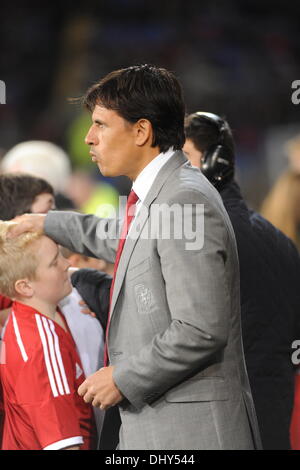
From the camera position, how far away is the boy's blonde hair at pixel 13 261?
2.44m

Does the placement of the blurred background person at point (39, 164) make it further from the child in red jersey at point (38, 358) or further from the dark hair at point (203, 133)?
the child in red jersey at point (38, 358)

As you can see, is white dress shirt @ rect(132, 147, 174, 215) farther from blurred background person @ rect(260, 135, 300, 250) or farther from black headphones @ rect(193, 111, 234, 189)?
blurred background person @ rect(260, 135, 300, 250)

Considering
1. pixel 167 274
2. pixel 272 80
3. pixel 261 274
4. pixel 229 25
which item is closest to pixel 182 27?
pixel 229 25

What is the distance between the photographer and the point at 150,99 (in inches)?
82.0

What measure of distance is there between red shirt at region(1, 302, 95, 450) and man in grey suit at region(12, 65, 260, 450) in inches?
10.4

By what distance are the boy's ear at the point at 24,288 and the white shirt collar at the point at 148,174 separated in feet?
1.79

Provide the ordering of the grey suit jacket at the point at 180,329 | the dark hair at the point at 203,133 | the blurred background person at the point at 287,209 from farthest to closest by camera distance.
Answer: the blurred background person at the point at 287,209 < the dark hair at the point at 203,133 < the grey suit jacket at the point at 180,329

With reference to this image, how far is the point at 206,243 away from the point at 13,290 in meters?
0.79

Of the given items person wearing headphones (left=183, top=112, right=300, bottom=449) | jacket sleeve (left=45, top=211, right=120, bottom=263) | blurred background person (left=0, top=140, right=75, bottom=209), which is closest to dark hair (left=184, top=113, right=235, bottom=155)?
person wearing headphones (left=183, top=112, right=300, bottom=449)

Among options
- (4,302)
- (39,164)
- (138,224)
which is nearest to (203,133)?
(138,224)

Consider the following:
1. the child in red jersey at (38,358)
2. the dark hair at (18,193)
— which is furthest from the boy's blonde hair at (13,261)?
the dark hair at (18,193)

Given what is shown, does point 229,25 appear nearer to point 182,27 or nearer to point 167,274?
point 182,27

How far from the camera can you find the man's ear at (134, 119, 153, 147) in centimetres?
209

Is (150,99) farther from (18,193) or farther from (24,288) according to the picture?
(18,193)
